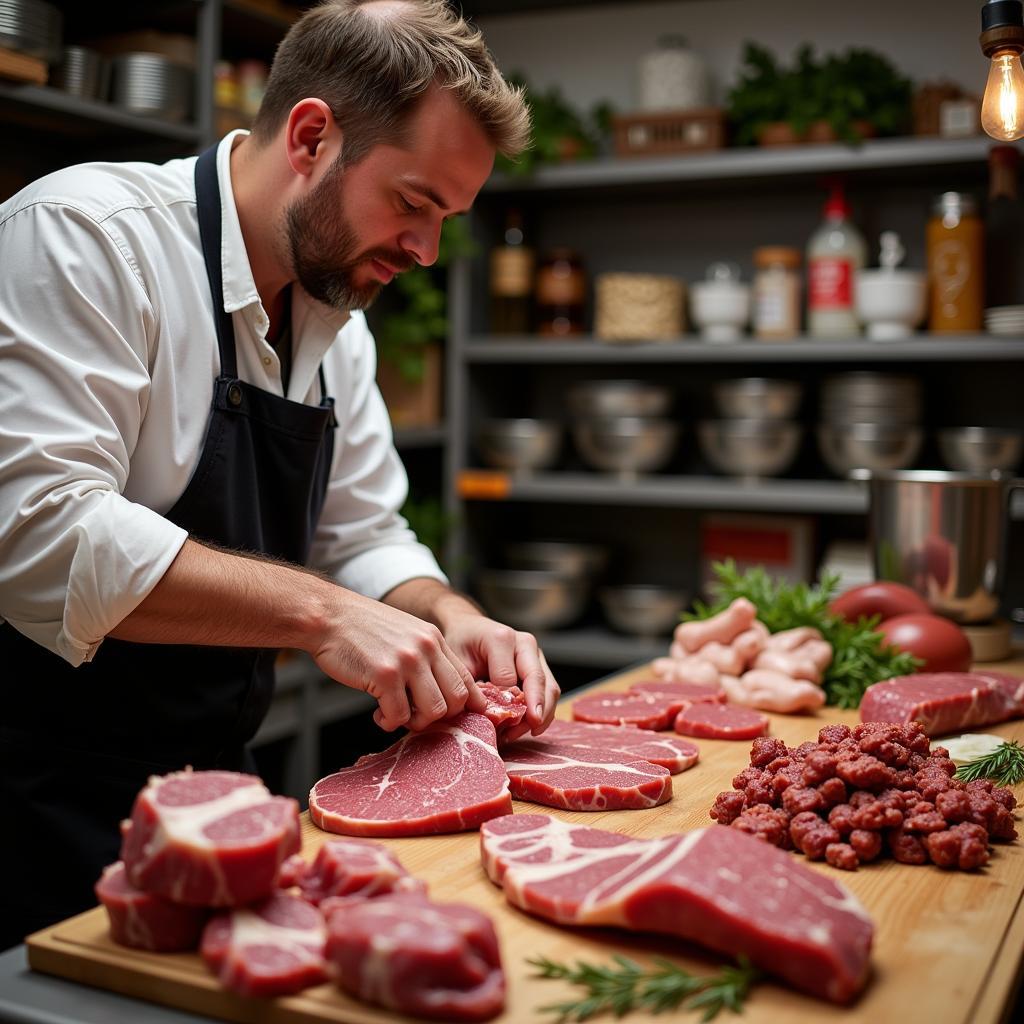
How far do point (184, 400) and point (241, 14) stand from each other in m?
1.98

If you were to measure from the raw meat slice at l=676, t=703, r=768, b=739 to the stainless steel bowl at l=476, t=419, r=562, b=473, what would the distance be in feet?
6.42

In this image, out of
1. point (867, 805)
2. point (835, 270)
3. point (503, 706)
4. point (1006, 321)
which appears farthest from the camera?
point (835, 270)

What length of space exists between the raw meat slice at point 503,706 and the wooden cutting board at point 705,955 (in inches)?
9.7

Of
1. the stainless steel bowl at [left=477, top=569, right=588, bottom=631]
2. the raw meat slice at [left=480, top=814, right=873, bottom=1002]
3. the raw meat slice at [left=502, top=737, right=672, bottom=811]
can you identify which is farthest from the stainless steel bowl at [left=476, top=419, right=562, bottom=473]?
the raw meat slice at [left=480, top=814, right=873, bottom=1002]

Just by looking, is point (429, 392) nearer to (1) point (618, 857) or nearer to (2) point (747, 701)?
(2) point (747, 701)

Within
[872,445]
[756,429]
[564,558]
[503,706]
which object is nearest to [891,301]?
[872,445]

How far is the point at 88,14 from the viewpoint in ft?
10.6

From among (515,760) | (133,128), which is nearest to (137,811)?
(515,760)

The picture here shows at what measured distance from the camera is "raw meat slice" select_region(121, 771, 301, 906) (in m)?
1.03

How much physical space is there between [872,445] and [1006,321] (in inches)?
19.6

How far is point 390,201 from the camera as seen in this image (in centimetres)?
177

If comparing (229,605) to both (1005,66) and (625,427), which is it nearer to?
(1005,66)

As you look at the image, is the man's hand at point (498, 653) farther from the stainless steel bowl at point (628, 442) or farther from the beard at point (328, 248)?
the stainless steel bowl at point (628, 442)

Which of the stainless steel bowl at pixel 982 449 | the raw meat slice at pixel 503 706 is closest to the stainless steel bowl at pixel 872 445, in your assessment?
the stainless steel bowl at pixel 982 449
